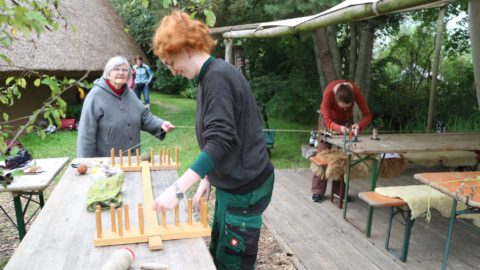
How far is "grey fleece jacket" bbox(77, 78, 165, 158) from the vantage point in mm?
3068

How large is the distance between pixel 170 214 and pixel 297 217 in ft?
A: 8.48

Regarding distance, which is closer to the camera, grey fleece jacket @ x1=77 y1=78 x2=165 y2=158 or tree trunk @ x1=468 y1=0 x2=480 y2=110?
grey fleece jacket @ x1=77 y1=78 x2=165 y2=158

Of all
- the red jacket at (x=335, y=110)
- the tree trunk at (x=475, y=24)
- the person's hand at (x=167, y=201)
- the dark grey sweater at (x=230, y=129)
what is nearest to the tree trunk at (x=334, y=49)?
the tree trunk at (x=475, y=24)

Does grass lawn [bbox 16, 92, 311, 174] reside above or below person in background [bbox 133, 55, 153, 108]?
below

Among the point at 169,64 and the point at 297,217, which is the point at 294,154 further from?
the point at 169,64

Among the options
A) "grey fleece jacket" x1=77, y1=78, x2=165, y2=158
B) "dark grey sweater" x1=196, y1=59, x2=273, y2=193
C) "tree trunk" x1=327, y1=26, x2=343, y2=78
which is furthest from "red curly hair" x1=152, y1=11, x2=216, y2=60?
"tree trunk" x1=327, y1=26, x2=343, y2=78

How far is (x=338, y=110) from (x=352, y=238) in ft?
5.00

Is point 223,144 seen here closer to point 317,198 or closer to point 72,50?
point 317,198

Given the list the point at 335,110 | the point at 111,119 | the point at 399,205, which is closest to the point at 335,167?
the point at 335,110

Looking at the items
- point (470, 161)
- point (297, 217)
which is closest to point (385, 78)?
point (470, 161)

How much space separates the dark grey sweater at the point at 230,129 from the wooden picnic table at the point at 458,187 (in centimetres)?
132

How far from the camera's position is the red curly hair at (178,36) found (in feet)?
5.12

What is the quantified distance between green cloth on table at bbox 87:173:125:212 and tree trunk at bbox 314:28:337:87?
6127mm

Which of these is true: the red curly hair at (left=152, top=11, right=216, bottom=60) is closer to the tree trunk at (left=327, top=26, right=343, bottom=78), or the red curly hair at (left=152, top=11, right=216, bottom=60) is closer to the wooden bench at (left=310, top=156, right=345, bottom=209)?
the wooden bench at (left=310, top=156, right=345, bottom=209)
